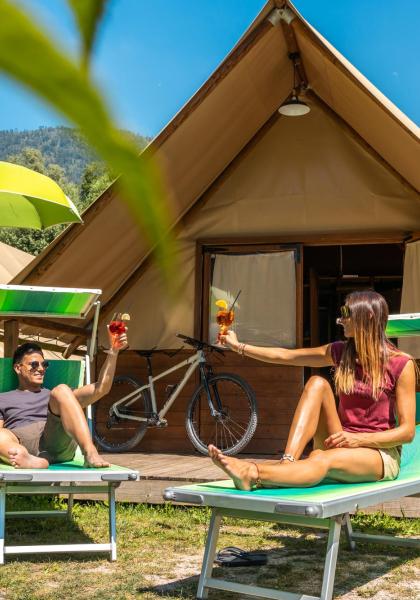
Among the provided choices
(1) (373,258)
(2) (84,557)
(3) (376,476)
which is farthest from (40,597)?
(1) (373,258)

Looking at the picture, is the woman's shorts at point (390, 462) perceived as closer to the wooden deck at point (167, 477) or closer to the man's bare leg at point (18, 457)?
the wooden deck at point (167, 477)

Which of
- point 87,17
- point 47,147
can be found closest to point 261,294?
point 47,147

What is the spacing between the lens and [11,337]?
4988mm

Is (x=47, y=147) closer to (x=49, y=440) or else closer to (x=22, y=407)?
(x=49, y=440)

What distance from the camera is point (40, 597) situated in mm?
2783

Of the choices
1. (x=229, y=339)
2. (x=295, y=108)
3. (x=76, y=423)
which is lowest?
(x=76, y=423)

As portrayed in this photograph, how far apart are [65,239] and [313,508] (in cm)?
351

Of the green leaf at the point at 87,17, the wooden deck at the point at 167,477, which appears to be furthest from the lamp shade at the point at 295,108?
the green leaf at the point at 87,17

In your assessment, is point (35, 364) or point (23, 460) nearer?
point (23, 460)

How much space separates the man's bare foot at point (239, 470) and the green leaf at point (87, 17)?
2.35 metres

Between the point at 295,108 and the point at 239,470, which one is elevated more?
the point at 295,108

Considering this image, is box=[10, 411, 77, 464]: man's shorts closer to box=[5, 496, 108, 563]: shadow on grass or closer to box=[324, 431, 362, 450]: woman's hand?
box=[5, 496, 108, 563]: shadow on grass

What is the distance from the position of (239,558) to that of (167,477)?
135 centimetres

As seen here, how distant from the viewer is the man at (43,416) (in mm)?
3479
